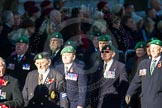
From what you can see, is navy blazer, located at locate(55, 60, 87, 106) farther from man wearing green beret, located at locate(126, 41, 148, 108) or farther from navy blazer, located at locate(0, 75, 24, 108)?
man wearing green beret, located at locate(126, 41, 148, 108)

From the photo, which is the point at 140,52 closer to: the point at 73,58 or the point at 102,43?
the point at 102,43

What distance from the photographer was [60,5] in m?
17.6

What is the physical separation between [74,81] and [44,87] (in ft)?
2.02

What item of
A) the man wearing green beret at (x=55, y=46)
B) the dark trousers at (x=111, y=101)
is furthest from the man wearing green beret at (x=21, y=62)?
the dark trousers at (x=111, y=101)

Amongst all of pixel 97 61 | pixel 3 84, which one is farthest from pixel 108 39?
pixel 3 84

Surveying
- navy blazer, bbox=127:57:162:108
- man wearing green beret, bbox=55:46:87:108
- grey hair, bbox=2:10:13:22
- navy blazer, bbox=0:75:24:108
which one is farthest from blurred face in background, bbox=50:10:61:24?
navy blazer, bbox=0:75:24:108

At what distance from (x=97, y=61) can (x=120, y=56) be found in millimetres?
948

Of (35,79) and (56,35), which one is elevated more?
(56,35)

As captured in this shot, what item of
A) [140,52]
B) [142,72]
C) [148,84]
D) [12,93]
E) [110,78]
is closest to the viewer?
[12,93]

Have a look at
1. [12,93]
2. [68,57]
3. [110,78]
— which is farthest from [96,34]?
[12,93]

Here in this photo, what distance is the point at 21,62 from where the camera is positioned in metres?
14.2

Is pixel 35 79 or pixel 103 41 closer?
pixel 35 79

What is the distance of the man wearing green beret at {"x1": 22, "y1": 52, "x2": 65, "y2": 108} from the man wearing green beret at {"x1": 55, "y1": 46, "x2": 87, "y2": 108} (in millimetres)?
304

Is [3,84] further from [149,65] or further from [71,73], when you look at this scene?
[149,65]
